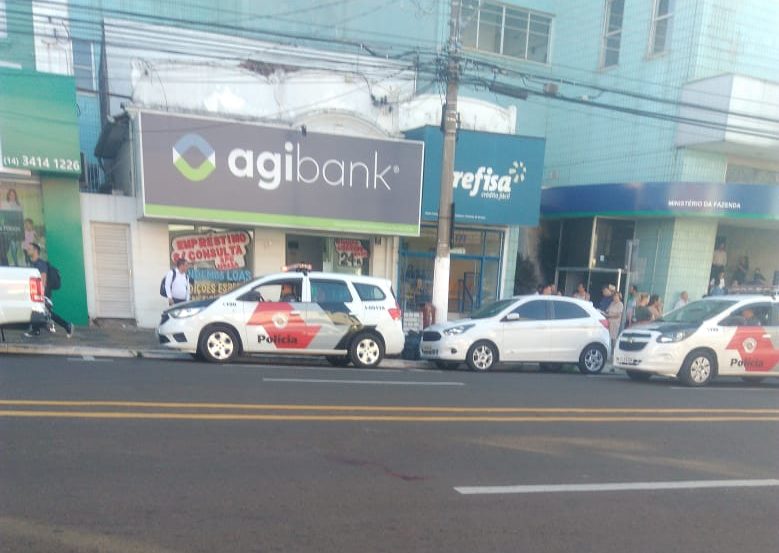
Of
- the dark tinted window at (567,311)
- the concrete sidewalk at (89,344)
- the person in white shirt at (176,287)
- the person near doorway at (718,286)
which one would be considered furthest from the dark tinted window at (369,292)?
the person near doorway at (718,286)

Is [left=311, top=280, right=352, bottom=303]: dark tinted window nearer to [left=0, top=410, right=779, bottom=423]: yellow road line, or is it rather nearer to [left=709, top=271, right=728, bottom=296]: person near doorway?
[left=0, top=410, right=779, bottom=423]: yellow road line

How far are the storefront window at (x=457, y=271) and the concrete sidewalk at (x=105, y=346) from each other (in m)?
4.64

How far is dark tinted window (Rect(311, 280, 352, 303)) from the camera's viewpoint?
1010 cm

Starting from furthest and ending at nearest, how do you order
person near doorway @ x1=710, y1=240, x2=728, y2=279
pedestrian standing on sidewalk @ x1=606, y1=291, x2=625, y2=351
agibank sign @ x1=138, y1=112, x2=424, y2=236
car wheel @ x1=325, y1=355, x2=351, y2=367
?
person near doorway @ x1=710, y1=240, x2=728, y2=279, pedestrian standing on sidewalk @ x1=606, y1=291, x2=625, y2=351, agibank sign @ x1=138, y1=112, x2=424, y2=236, car wheel @ x1=325, y1=355, x2=351, y2=367

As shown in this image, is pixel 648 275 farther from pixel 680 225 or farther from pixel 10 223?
pixel 10 223

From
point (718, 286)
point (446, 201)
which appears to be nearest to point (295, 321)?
point (446, 201)

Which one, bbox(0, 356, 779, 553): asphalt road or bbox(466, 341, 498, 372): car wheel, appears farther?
bbox(466, 341, 498, 372): car wheel

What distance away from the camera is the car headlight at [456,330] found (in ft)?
35.6

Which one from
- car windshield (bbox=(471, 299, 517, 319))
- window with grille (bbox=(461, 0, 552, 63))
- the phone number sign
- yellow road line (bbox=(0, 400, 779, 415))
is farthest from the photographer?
window with grille (bbox=(461, 0, 552, 63))

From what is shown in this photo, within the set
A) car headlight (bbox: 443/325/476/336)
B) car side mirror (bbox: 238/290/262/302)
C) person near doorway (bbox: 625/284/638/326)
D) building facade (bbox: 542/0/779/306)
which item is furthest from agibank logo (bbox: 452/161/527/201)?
car side mirror (bbox: 238/290/262/302)

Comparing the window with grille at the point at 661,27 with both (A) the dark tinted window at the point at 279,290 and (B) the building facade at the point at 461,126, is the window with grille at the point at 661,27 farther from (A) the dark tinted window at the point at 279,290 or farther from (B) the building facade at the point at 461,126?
(A) the dark tinted window at the point at 279,290

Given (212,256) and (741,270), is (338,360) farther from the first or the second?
(741,270)

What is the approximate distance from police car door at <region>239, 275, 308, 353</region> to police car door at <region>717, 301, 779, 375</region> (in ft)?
25.5

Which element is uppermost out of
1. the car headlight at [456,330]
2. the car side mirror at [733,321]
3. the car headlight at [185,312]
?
the car side mirror at [733,321]
